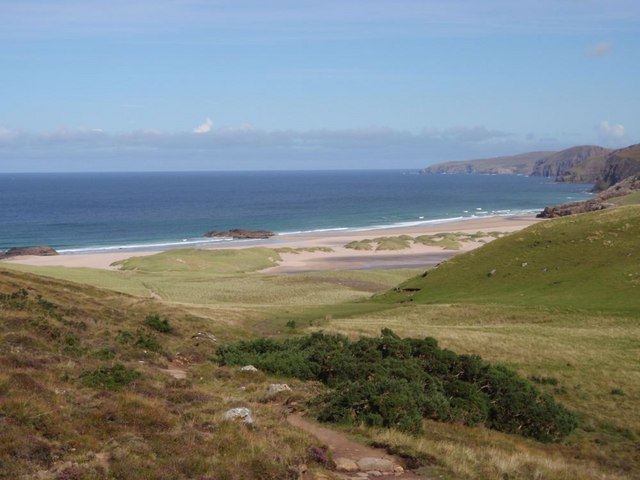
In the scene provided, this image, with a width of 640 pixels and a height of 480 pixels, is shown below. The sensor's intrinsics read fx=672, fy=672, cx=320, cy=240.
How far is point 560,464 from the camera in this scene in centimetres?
1384

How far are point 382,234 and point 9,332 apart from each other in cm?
11248

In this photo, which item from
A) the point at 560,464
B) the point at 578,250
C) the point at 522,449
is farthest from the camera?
the point at 578,250

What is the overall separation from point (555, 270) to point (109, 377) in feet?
118

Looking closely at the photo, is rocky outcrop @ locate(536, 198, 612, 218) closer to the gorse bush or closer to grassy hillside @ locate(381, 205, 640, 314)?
grassy hillside @ locate(381, 205, 640, 314)

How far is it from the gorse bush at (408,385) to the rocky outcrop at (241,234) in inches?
4181

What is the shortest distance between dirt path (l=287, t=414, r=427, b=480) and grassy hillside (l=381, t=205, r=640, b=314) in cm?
2665

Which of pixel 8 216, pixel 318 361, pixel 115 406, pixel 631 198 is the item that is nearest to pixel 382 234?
pixel 631 198

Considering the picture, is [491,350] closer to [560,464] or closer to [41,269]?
[560,464]

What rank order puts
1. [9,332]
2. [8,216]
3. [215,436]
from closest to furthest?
[215,436] < [9,332] < [8,216]

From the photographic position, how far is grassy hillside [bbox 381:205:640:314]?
132ft

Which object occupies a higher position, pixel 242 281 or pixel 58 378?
pixel 58 378

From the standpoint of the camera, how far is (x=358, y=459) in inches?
508

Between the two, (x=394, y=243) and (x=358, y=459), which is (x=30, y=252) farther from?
(x=358, y=459)

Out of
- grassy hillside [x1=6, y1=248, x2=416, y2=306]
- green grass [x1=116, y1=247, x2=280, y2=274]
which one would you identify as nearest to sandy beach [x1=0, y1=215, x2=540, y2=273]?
green grass [x1=116, y1=247, x2=280, y2=274]
